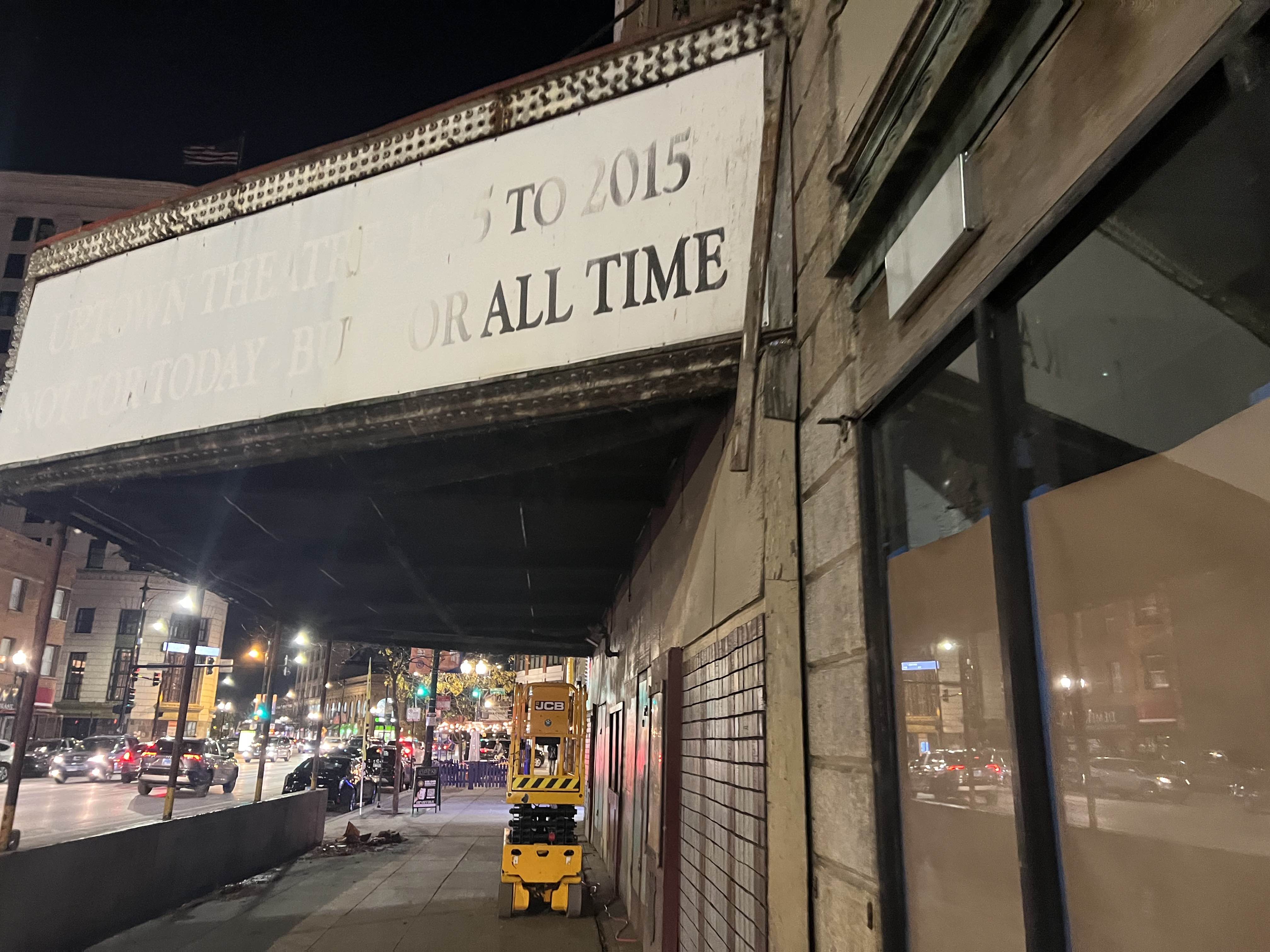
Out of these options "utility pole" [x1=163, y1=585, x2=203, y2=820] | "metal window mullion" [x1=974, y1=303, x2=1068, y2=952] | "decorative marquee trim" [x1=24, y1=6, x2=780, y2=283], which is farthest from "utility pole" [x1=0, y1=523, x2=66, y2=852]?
"metal window mullion" [x1=974, y1=303, x2=1068, y2=952]

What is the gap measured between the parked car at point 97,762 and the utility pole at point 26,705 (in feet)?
99.4

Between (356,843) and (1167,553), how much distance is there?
1800 centimetres

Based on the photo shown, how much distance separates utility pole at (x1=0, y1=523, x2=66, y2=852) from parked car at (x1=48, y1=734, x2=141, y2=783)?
3030cm

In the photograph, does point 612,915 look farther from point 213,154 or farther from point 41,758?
point 41,758

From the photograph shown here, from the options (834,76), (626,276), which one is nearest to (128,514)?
(626,276)

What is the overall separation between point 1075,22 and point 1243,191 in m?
0.71

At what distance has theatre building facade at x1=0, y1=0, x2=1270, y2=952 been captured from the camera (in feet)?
5.02

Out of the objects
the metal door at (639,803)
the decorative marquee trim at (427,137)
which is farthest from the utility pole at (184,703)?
the metal door at (639,803)

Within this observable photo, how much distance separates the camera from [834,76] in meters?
3.57

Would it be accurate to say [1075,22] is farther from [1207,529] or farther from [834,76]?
[834,76]

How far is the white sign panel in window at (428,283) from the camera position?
4598 mm

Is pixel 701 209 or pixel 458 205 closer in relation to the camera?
pixel 701 209

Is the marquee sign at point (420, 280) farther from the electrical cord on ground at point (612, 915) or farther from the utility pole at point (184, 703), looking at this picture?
the electrical cord on ground at point (612, 915)

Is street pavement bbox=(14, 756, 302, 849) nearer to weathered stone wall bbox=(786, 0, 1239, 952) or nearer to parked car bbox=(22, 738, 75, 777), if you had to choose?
parked car bbox=(22, 738, 75, 777)
